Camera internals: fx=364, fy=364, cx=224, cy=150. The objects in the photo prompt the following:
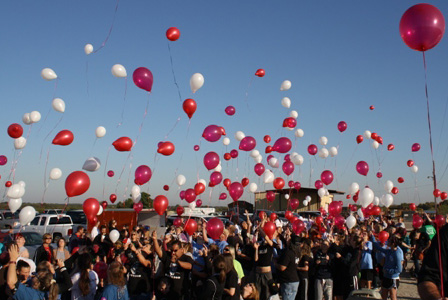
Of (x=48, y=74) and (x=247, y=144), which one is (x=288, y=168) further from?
(x=48, y=74)

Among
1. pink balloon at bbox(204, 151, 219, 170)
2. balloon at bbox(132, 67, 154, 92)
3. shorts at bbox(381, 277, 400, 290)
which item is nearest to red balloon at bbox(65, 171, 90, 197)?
balloon at bbox(132, 67, 154, 92)

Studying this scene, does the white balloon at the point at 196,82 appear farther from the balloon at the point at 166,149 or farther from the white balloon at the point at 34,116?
the white balloon at the point at 34,116

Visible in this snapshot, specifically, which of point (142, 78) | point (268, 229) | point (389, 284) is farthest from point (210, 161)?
point (389, 284)

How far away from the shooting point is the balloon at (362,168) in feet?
41.5

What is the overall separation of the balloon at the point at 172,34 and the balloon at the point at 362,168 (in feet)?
25.7

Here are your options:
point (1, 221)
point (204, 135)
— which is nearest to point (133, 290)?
point (204, 135)

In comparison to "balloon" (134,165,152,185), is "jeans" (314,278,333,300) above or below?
below

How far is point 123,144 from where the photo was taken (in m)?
8.89

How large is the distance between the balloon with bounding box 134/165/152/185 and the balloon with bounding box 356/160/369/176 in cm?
737

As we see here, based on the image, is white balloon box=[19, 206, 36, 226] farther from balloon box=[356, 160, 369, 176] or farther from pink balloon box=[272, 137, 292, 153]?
balloon box=[356, 160, 369, 176]

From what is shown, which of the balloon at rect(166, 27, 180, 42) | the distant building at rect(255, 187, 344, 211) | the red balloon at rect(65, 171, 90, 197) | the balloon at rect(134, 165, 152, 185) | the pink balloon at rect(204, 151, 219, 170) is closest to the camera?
the red balloon at rect(65, 171, 90, 197)

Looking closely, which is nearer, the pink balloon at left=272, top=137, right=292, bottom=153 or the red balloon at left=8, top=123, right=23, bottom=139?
the red balloon at left=8, top=123, right=23, bottom=139

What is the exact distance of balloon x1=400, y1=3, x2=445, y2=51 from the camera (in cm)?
414

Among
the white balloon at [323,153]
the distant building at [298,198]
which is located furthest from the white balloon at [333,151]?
the distant building at [298,198]
